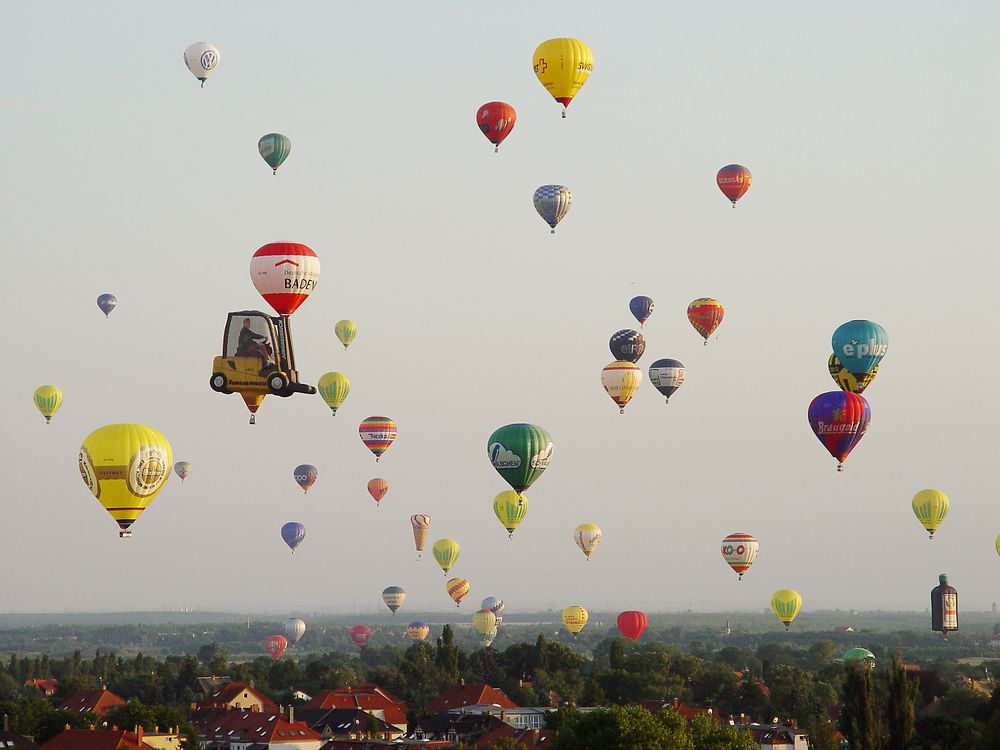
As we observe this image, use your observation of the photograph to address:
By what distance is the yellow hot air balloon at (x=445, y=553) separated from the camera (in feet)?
367

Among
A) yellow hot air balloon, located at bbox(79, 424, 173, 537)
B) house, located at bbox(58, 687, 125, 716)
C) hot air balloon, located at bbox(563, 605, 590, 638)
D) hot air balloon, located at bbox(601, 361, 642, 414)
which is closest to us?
yellow hot air balloon, located at bbox(79, 424, 173, 537)

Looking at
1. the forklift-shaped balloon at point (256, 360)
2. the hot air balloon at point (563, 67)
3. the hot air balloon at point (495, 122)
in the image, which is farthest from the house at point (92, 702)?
the forklift-shaped balloon at point (256, 360)

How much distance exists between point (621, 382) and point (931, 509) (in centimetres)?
1884

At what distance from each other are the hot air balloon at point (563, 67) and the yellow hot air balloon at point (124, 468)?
69.2ft

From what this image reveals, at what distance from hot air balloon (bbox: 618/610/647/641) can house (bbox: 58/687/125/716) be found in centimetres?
3047

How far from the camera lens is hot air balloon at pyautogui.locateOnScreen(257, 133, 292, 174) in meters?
77.5

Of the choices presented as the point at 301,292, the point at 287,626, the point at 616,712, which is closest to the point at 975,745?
the point at 616,712

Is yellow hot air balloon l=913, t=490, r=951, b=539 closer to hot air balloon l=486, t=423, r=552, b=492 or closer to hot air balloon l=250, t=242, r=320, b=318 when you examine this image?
hot air balloon l=486, t=423, r=552, b=492

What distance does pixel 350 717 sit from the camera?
10144 cm

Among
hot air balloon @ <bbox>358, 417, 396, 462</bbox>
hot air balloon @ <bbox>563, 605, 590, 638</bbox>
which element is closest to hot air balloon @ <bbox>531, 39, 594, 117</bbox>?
hot air balloon @ <bbox>358, 417, 396, 462</bbox>

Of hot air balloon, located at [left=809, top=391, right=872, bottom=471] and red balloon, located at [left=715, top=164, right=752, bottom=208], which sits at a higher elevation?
red balloon, located at [left=715, top=164, right=752, bottom=208]

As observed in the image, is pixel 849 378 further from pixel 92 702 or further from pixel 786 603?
pixel 92 702

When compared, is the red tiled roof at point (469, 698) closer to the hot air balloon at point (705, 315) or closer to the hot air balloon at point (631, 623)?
the hot air balloon at point (631, 623)

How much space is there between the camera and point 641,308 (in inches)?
3364
